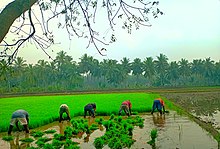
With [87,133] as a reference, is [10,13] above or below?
above

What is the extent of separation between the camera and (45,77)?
79188mm

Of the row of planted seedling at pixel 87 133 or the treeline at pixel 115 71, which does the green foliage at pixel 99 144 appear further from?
the treeline at pixel 115 71

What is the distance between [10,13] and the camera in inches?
116

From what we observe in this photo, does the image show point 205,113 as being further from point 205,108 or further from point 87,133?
point 87,133

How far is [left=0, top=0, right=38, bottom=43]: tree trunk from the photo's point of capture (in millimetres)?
2881

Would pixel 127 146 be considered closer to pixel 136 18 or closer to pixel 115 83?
pixel 136 18

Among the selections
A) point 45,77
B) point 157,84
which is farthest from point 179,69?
point 45,77

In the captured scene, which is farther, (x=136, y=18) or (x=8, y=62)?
(x=136, y=18)

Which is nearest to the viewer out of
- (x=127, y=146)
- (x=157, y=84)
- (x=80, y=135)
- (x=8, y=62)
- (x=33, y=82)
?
(x=8, y=62)

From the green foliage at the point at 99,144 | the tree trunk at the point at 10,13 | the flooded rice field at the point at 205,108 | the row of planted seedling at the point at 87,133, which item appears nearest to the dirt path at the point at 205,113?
the flooded rice field at the point at 205,108

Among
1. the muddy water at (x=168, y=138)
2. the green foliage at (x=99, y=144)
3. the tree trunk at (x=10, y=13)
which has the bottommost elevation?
the muddy water at (x=168, y=138)

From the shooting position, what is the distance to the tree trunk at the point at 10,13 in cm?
288

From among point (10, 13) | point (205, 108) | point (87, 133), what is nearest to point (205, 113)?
point (205, 108)

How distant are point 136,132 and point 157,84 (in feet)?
231
